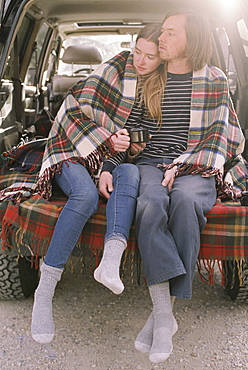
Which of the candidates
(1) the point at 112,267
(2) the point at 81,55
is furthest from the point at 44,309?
(2) the point at 81,55

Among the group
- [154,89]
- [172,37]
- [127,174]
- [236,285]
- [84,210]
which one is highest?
[172,37]

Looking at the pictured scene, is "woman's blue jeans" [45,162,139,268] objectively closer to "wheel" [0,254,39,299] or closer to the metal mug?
the metal mug

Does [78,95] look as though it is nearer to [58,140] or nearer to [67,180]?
[58,140]

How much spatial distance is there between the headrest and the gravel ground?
2.52m

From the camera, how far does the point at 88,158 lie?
253 cm

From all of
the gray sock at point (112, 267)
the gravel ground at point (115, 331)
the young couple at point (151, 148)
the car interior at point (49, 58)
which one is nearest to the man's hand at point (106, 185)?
the young couple at point (151, 148)

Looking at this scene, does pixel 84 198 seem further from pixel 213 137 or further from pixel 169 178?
pixel 213 137

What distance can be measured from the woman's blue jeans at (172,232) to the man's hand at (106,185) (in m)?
0.18

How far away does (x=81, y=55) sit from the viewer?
484cm

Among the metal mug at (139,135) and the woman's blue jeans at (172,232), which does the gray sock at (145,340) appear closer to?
the woman's blue jeans at (172,232)

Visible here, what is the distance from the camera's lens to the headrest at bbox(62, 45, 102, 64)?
480cm

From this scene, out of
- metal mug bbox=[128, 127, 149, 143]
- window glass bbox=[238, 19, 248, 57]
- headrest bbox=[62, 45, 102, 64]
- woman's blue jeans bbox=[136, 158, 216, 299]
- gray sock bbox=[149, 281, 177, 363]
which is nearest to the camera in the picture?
gray sock bbox=[149, 281, 177, 363]

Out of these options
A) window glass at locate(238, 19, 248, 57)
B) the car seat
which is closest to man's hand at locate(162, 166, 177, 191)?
window glass at locate(238, 19, 248, 57)

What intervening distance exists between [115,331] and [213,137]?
1093 millimetres
